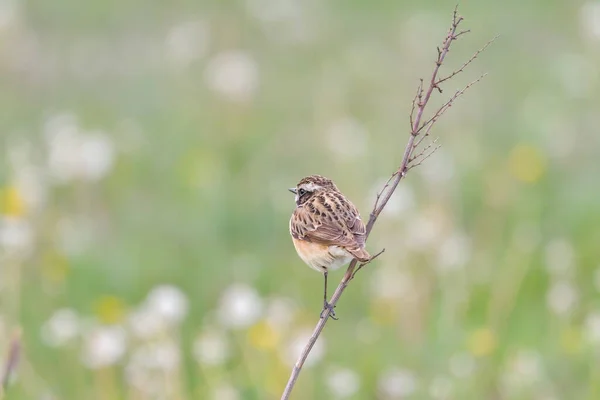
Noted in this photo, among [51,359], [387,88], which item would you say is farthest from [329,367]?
[387,88]

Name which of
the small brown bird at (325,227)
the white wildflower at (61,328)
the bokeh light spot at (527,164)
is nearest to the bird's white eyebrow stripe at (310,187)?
the small brown bird at (325,227)

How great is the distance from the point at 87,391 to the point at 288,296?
1759mm

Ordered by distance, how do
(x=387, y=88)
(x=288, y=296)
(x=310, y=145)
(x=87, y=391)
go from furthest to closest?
(x=387, y=88) < (x=310, y=145) < (x=288, y=296) < (x=87, y=391)

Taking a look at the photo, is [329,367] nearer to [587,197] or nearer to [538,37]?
[587,197]

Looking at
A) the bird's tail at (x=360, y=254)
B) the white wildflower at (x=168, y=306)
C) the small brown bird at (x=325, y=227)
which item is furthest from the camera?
the white wildflower at (x=168, y=306)

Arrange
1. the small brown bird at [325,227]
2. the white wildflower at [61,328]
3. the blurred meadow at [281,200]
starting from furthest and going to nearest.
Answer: the blurred meadow at [281,200] < the white wildflower at [61,328] < the small brown bird at [325,227]

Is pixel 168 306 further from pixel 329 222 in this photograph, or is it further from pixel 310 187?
pixel 329 222

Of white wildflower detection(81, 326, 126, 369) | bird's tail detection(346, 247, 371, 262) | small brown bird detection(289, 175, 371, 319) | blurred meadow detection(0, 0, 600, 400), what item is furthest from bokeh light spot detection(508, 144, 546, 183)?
bird's tail detection(346, 247, 371, 262)

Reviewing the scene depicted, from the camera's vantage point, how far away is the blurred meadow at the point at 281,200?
23.5ft

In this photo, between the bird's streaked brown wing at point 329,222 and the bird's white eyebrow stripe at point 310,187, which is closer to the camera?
the bird's streaked brown wing at point 329,222

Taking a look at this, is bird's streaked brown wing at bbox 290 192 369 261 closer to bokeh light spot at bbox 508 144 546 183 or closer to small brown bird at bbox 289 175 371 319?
small brown bird at bbox 289 175 371 319

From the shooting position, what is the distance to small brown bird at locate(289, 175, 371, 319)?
4500 mm

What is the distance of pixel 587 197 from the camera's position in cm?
999

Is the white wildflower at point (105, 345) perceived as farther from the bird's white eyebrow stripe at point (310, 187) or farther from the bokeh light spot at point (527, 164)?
the bokeh light spot at point (527, 164)
